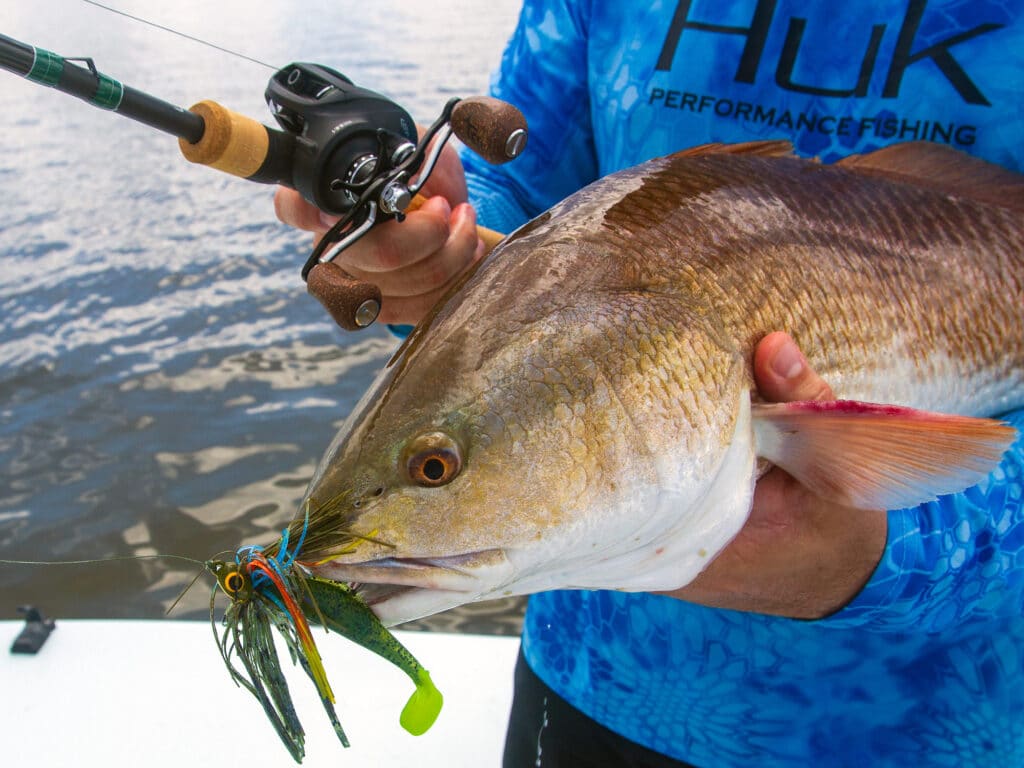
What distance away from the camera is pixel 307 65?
1543 mm

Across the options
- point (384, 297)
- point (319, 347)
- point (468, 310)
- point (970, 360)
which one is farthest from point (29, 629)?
point (319, 347)

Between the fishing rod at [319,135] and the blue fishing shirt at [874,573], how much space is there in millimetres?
355

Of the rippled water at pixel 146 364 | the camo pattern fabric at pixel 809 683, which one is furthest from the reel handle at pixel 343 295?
the rippled water at pixel 146 364

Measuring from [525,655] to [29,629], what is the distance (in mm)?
1868

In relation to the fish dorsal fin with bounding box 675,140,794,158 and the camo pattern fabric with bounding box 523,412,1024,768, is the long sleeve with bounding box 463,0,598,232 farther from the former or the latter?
the camo pattern fabric with bounding box 523,412,1024,768

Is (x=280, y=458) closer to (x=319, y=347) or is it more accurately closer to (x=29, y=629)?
(x=319, y=347)

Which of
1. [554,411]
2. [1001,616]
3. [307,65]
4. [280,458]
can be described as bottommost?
[280,458]

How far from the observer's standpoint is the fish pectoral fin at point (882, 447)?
3.73 feet

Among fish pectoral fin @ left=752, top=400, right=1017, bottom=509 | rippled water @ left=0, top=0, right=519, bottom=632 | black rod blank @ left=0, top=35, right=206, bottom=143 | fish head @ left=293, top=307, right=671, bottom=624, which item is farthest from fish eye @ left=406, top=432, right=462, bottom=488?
rippled water @ left=0, top=0, right=519, bottom=632

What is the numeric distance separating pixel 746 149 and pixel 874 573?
0.68 m

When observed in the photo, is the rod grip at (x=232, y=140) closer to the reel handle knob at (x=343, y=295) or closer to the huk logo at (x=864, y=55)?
the reel handle knob at (x=343, y=295)

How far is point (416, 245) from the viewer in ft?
4.73

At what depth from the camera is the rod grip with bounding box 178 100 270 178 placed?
4.83ft

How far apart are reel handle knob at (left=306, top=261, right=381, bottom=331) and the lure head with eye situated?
15.6 inches
